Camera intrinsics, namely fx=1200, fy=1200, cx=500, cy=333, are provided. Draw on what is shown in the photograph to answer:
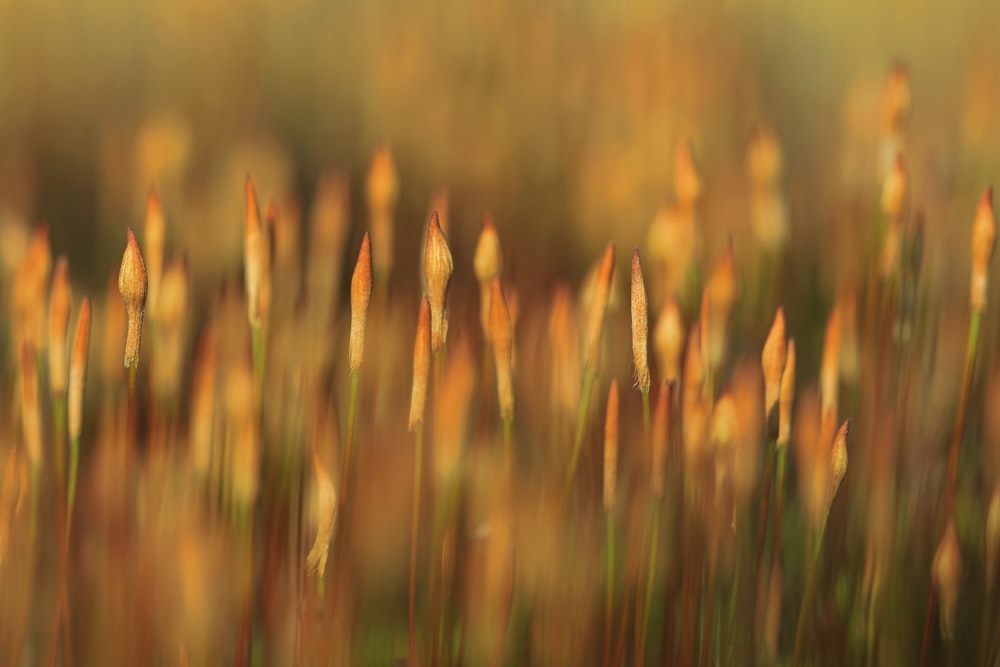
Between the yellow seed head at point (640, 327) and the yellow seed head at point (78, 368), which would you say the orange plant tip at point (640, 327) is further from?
the yellow seed head at point (78, 368)

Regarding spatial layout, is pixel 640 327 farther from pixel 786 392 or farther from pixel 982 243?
pixel 982 243

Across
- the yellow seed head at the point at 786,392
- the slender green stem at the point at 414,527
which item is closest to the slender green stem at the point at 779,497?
the yellow seed head at the point at 786,392

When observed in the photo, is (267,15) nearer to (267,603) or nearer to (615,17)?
(615,17)

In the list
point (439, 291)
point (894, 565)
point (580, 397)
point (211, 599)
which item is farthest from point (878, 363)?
point (211, 599)

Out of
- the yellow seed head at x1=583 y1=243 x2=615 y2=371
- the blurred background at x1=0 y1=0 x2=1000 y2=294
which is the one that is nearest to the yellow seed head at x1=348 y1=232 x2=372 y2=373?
the yellow seed head at x1=583 y1=243 x2=615 y2=371

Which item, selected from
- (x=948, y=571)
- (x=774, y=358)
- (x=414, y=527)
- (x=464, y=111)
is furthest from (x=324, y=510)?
(x=464, y=111)

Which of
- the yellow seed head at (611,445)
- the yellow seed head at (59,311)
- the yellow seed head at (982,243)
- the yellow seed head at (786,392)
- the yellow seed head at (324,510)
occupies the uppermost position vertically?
the yellow seed head at (982,243)

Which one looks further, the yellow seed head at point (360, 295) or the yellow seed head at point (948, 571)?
the yellow seed head at point (948, 571)
